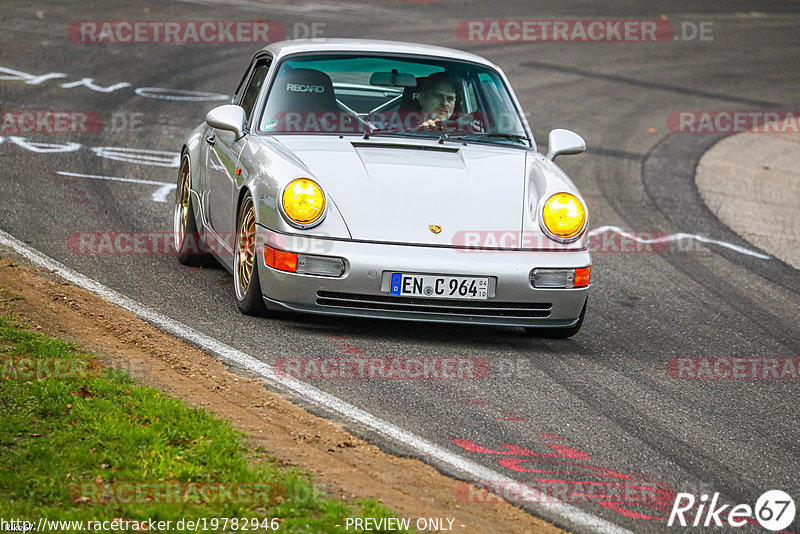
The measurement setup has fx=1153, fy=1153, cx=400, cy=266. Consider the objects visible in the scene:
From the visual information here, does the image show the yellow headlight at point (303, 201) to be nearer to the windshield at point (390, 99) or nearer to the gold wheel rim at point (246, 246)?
the gold wheel rim at point (246, 246)

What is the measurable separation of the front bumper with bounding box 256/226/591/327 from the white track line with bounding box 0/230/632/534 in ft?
1.80

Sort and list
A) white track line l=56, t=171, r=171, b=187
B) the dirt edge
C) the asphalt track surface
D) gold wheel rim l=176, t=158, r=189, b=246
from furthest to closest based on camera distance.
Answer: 1. white track line l=56, t=171, r=171, b=187
2. gold wheel rim l=176, t=158, r=189, b=246
3. the asphalt track surface
4. the dirt edge

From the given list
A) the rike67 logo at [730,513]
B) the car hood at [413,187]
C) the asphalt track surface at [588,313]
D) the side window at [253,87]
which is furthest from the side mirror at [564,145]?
the rike67 logo at [730,513]

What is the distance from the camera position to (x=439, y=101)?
7.75m

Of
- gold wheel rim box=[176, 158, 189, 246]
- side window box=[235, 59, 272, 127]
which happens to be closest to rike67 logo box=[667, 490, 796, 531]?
side window box=[235, 59, 272, 127]

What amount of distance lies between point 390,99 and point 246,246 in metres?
1.73

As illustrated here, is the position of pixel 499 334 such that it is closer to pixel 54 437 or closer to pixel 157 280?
pixel 157 280

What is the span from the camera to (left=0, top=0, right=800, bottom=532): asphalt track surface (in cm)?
501

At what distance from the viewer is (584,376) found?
6160mm

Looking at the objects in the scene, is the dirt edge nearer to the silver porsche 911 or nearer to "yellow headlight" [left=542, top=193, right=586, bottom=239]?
the silver porsche 911

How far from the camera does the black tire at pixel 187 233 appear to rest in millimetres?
7992

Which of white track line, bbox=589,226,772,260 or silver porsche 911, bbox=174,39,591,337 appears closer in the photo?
silver porsche 911, bbox=174,39,591,337

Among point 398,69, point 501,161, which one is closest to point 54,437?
point 501,161

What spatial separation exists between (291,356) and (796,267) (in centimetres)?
589
